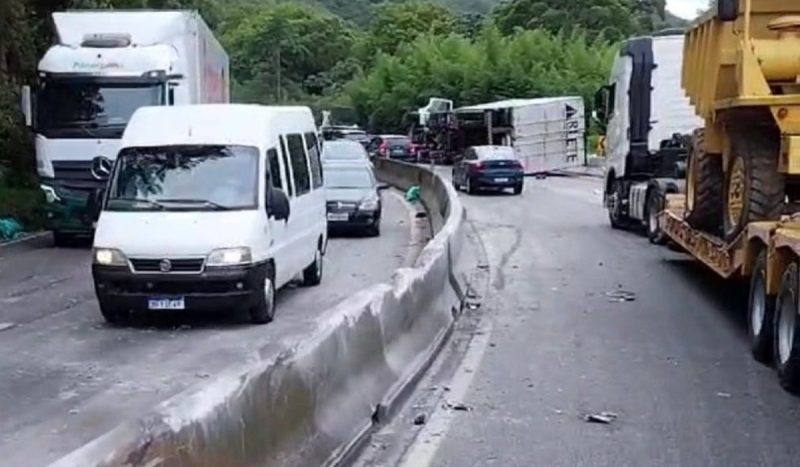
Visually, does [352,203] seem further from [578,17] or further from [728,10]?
[578,17]

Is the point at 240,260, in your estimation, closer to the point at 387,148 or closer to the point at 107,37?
the point at 107,37

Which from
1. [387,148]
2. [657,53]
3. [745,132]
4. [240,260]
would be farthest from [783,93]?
[387,148]

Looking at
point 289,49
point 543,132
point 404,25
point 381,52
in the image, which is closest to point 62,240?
point 543,132

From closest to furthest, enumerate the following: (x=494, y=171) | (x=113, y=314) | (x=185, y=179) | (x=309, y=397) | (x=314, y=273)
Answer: (x=309, y=397) < (x=113, y=314) < (x=185, y=179) < (x=314, y=273) < (x=494, y=171)

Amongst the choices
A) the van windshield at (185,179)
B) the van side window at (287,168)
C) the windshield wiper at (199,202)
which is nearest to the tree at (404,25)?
the van side window at (287,168)

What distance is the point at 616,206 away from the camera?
2667cm

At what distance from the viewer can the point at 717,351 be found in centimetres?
1166

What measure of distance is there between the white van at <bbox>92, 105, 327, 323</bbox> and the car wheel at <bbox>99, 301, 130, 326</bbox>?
0.02 meters

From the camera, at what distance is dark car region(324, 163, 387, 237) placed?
2530 centimetres

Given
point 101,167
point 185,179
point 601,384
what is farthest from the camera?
point 101,167

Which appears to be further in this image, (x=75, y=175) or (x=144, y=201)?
(x=75, y=175)

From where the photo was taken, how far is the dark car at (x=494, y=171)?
1644 inches

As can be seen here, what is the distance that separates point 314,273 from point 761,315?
25.8ft

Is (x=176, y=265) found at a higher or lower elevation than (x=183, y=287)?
higher
